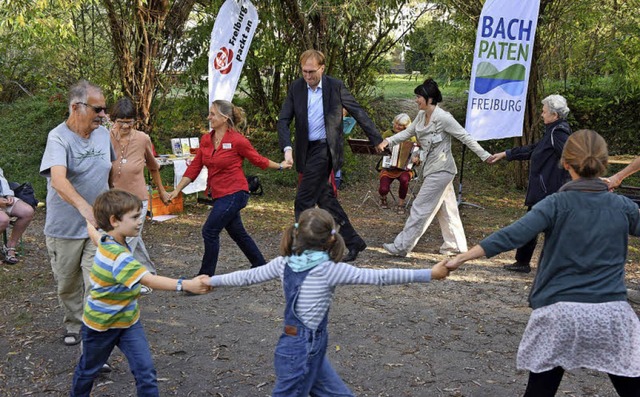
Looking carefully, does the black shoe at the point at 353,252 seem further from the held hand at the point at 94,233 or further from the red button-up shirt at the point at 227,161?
the held hand at the point at 94,233

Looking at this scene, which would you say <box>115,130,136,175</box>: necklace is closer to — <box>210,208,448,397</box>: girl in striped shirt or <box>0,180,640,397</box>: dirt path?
<box>0,180,640,397</box>: dirt path

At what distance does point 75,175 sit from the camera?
4.40m

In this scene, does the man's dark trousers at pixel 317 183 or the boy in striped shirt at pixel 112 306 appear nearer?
the boy in striped shirt at pixel 112 306

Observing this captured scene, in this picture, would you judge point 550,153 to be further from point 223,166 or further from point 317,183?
point 223,166

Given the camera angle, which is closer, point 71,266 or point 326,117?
point 71,266

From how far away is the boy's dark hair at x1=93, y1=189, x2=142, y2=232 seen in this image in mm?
3502

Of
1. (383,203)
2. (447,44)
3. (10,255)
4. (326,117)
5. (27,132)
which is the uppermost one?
(447,44)

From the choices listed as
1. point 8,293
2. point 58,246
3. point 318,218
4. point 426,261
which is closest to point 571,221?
point 318,218

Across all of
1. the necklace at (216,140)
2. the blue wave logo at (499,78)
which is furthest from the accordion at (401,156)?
the necklace at (216,140)

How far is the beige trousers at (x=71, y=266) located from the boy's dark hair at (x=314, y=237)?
1.85 m

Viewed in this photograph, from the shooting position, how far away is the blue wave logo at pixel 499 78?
9.46 meters

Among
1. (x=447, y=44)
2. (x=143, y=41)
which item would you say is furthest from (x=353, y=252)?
(x=447, y=44)

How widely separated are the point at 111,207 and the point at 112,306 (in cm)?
51

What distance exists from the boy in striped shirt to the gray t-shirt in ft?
3.11
